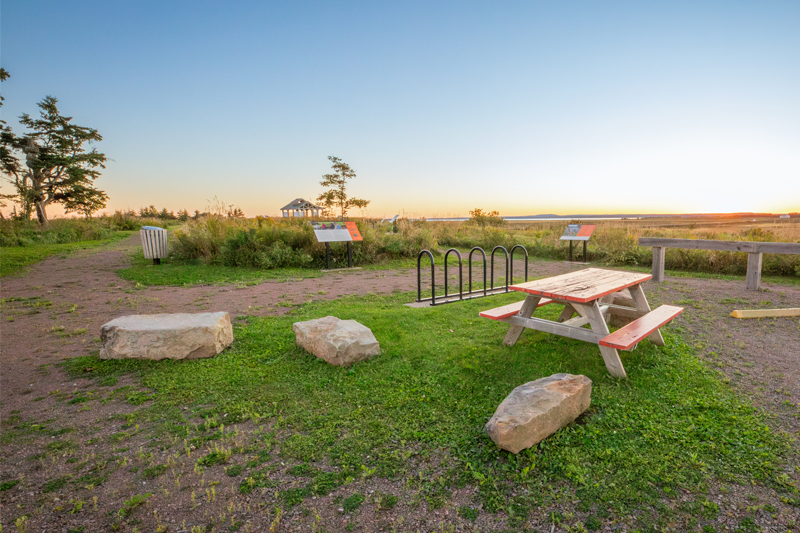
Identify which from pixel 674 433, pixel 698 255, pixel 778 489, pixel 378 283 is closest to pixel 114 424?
pixel 674 433

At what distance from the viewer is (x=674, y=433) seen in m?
2.35

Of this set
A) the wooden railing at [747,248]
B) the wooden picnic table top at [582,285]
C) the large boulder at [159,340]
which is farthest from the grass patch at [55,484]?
the wooden railing at [747,248]

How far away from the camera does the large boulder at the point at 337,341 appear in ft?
11.6

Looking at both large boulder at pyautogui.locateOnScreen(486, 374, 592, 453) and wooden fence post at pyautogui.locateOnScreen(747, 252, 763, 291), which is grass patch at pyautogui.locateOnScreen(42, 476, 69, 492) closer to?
large boulder at pyautogui.locateOnScreen(486, 374, 592, 453)

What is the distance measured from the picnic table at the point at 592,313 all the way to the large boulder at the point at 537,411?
24.9 inches

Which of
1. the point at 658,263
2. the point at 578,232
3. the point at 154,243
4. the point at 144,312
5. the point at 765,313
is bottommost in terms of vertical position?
the point at 765,313

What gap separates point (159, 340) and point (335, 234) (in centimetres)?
671

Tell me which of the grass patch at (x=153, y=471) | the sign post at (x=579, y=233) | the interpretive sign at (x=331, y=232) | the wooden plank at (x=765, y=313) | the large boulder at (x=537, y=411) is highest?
the interpretive sign at (x=331, y=232)

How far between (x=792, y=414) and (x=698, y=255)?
27.1 ft

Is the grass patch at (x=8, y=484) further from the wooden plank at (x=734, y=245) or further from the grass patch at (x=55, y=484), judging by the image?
the wooden plank at (x=734, y=245)

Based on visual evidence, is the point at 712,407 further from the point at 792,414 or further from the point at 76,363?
the point at 76,363

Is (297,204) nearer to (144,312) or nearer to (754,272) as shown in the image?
(144,312)

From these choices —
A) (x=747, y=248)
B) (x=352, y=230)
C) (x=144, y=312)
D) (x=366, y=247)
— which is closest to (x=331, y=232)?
(x=352, y=230)

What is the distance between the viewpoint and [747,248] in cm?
698
